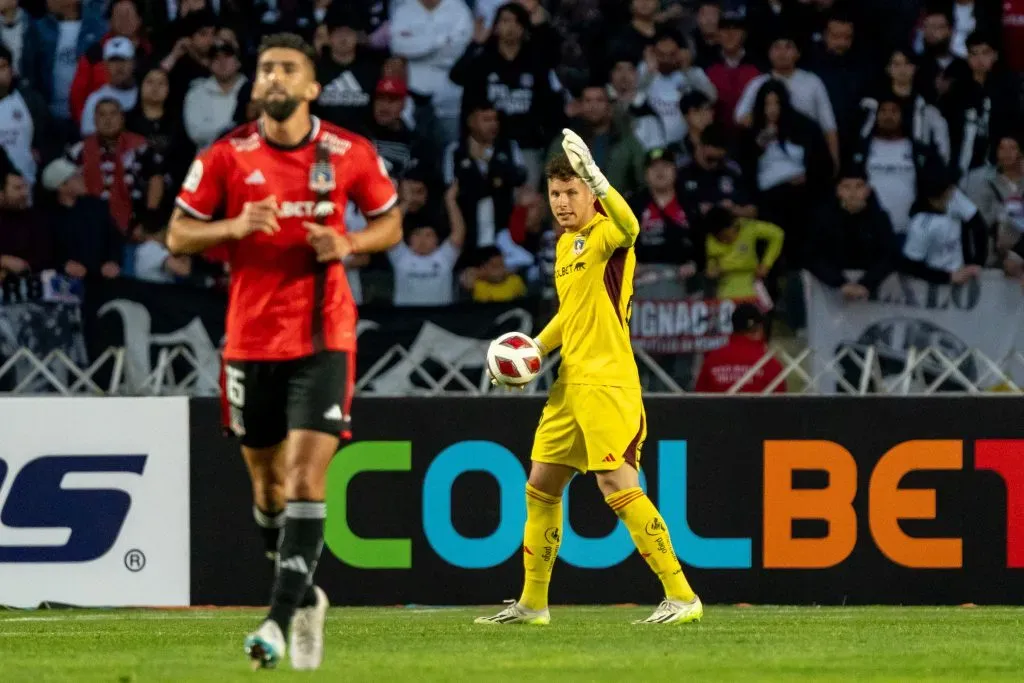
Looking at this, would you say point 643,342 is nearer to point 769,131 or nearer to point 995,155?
point 769,131

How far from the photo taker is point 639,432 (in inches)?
353

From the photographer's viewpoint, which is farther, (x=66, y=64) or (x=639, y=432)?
(x=66, y=64)

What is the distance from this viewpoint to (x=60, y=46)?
15.6 m

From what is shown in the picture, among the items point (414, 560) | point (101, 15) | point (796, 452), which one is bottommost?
point (414, 560)

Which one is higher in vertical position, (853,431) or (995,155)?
A: (995,155)

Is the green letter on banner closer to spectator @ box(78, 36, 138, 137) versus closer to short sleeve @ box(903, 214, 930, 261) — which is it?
short sleeve @ box(903, 214, 930, 261)

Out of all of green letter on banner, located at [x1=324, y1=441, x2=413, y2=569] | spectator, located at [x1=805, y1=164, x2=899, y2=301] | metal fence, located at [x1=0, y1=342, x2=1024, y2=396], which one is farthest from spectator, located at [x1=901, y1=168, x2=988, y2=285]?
green letter on banner, located at [x1=324, y1=441, x2=413, y2=569]

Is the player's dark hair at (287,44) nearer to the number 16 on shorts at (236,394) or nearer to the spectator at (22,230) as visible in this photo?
the number 16 on shorts at (236,394)

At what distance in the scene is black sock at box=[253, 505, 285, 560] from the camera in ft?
24.4

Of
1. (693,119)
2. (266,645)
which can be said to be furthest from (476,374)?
(266,645)

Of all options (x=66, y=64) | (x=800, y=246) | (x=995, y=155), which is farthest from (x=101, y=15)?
(x=995, y=155)

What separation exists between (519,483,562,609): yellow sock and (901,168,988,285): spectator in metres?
5.86

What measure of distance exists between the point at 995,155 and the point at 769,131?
1.82m

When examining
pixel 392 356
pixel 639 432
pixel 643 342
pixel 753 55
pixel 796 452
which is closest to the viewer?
pixel 639 432
